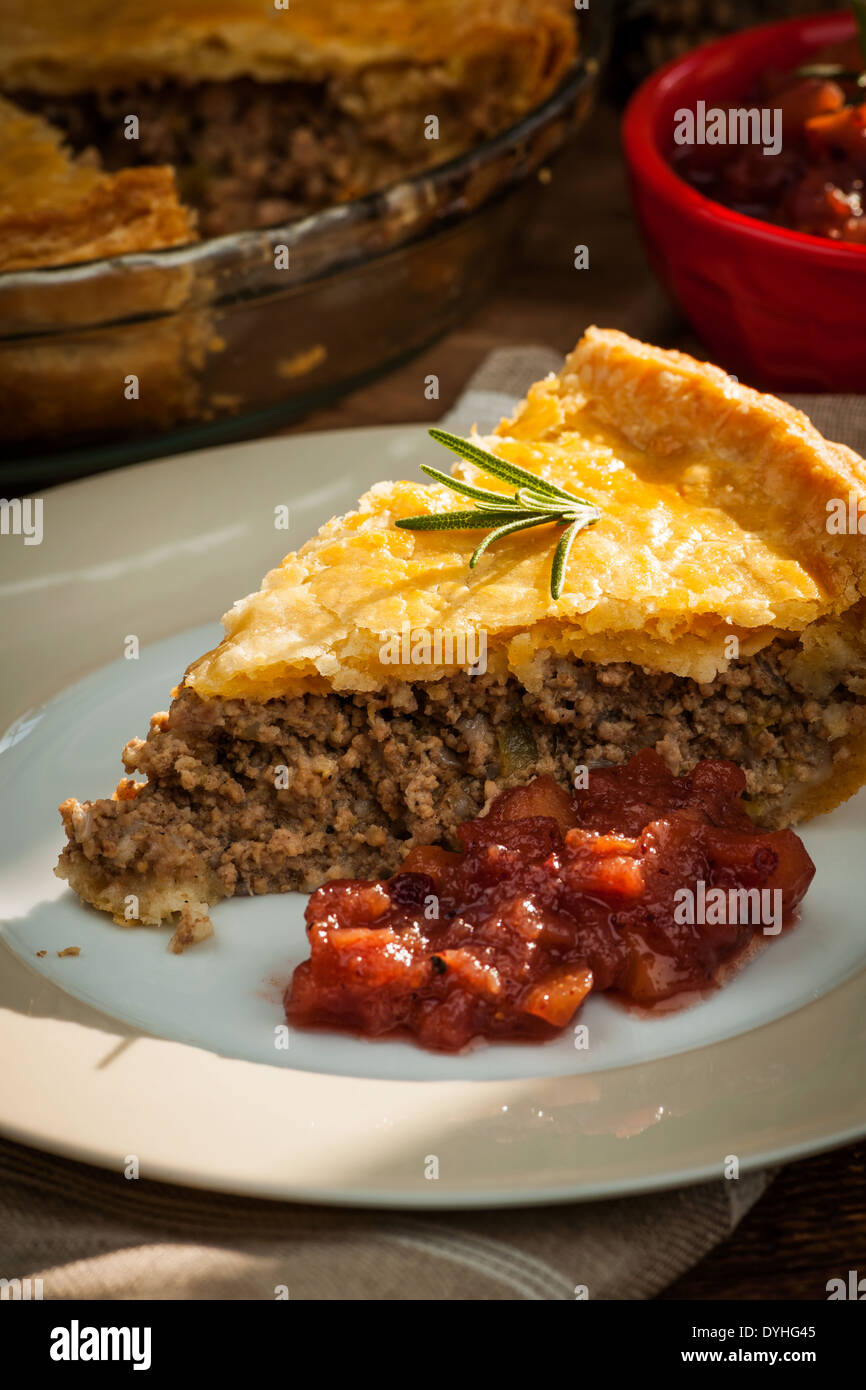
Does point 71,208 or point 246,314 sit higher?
point 71,208

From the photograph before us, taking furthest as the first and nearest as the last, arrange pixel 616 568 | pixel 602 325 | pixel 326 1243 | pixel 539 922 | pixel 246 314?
pixel 602 325
pixel 246 314
pixel 616 568
pixel 539 922
pixel 326 1243

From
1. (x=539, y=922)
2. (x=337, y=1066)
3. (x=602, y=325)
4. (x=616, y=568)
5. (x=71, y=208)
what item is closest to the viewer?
(x=337, y=1066)

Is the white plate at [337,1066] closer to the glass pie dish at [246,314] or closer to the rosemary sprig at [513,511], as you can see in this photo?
the rosemary sprig at [513,511]

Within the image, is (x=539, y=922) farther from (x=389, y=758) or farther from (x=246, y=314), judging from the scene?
(x=246, y=314)

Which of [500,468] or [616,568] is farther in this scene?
[500,468]

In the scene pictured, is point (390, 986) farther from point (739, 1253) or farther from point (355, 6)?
point (355, 6)

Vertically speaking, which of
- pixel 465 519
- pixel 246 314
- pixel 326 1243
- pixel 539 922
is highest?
pixel 246 314

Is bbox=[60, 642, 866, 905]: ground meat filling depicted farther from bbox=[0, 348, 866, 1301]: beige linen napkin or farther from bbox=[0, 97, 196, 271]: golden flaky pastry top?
bbox=[0, 97, 196, 271]: golden flaky pastry top

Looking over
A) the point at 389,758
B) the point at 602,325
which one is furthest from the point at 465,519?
the point at 602,325
